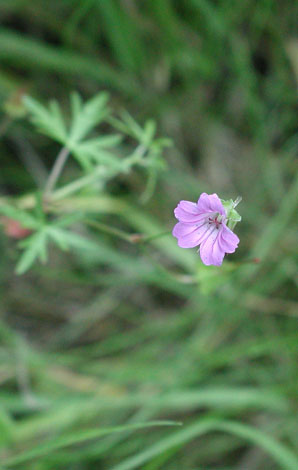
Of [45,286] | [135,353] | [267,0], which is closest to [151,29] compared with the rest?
[267,0]

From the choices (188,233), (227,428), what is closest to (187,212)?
(188,233)

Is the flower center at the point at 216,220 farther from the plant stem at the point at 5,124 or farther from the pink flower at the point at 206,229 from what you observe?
the plant stem at the point at 5,124

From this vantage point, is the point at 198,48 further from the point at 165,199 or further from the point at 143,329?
the point at 143,329

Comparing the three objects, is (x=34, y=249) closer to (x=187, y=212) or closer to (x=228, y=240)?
(x=187, y=212)

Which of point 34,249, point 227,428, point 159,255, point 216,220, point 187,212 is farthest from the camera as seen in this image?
point 159,255

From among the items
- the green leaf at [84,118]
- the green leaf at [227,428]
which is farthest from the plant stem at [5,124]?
the green leaf at [227,428]
